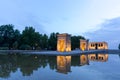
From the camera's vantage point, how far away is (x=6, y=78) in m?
8.44

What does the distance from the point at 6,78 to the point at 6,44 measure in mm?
33710

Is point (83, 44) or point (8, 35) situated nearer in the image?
point (8, 35)

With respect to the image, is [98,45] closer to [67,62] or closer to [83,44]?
[83,44]

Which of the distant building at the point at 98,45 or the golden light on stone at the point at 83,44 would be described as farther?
the distant building at the point at 98,45

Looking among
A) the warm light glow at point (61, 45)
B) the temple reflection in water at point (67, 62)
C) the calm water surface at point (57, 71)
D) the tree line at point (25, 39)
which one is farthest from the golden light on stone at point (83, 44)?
the calm water surface at point (57, 71)

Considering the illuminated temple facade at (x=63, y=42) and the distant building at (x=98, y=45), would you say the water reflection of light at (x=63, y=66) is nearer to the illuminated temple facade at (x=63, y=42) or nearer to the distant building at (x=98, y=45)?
the illuminated temple facade at (x=63, y=42)

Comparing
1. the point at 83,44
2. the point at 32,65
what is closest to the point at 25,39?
the point at 83,44

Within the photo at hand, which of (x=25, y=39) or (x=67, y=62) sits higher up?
(x=25, y=39)

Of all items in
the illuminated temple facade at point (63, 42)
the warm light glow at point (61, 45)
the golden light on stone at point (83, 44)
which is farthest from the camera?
the golden light on stone at point (83, 44)

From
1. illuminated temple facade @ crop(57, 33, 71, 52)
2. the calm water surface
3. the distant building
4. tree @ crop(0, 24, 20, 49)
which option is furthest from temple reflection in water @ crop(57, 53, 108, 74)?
the distant building

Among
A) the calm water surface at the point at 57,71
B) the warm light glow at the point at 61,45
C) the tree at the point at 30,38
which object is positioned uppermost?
the tree at the point at 30,38

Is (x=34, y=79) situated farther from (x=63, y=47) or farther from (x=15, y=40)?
(x=15, y=40)

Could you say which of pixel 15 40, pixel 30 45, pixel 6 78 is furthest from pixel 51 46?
pixel 6 78

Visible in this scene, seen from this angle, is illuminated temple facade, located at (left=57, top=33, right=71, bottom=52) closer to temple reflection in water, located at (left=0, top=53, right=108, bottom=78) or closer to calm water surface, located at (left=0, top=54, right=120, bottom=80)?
temple reflection in water, located at (left=0, top=53, right=108, bottom=78)
